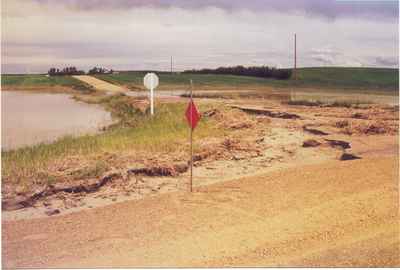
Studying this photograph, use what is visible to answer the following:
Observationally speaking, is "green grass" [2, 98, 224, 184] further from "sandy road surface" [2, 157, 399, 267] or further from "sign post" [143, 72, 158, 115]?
"sandy road surface" [2, 157, 399, 267]

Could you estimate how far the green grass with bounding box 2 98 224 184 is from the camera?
5581 millimetres

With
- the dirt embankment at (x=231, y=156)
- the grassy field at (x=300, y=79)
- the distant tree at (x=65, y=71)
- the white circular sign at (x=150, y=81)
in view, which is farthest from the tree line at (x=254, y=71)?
the distant tree at (x=65, y=71)

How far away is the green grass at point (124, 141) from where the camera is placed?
5.58m

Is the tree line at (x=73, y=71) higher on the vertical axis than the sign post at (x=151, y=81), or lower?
higher

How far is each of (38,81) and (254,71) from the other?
2013mm

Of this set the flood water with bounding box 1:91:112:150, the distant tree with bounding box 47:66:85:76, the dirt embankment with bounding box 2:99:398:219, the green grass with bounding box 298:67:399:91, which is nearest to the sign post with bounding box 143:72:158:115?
the distant tree with bounding box 47:66:85:76

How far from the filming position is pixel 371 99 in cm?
599

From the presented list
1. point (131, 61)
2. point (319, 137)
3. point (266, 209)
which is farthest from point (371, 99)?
point (131, 61)

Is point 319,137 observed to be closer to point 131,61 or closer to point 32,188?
point 131,61

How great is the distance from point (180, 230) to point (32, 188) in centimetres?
166

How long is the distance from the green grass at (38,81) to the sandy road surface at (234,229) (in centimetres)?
118

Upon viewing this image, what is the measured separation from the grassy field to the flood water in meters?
0.73

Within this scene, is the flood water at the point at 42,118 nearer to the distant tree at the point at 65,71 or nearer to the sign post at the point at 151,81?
the distant tree at the point at 65,71

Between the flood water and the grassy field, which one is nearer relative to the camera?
the flood water
